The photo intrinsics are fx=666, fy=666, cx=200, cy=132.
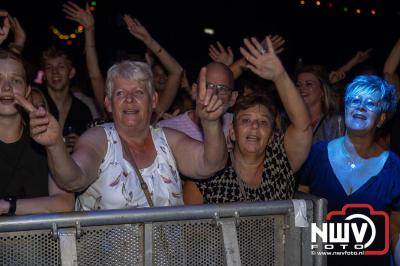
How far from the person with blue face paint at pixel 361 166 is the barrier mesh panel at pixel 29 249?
191 centimetres

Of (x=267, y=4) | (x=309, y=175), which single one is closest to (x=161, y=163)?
(x=309, y=175)

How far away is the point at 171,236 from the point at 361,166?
171 centimetres

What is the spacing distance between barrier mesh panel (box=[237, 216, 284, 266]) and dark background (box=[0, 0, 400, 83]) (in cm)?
658

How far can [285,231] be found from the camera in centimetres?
303

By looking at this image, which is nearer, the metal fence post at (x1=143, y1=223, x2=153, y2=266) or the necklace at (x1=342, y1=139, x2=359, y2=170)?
the metal fence post at (x1=143, y1=223, x2=153, y2=266)

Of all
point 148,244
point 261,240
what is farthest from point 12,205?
point 261,240

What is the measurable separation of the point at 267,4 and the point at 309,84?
5.51m

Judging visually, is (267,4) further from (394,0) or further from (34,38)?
(34,38)

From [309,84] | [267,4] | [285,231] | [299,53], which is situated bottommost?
[285,231]

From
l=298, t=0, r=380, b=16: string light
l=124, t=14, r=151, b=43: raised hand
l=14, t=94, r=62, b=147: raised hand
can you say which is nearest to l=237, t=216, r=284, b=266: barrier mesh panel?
l=14, t=94, r=62, b=147: raised hand

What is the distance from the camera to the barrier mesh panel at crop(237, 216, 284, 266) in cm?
296

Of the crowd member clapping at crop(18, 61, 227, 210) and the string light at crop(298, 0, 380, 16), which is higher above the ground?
the string light at crop(298, 0, 380, 16)
